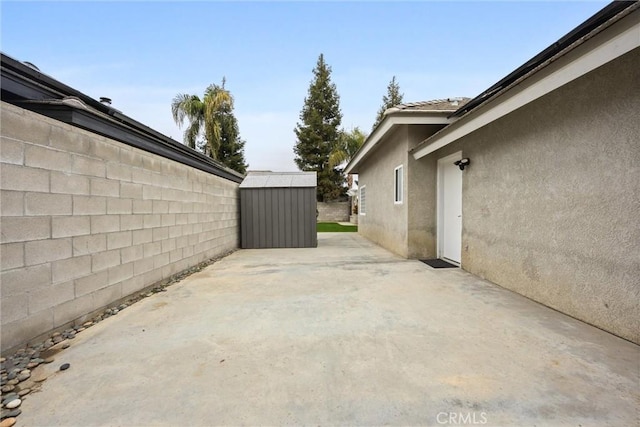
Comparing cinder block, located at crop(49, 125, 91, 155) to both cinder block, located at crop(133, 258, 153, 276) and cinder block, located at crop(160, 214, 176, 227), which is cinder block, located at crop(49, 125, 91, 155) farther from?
cinder block, located at crop(160, 214, 176, 227)

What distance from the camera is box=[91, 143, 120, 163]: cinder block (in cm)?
340

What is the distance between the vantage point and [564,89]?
3.28m

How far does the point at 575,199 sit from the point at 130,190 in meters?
5.46

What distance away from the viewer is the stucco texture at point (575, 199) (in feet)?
8.64

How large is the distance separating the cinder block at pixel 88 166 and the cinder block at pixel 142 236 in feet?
3.20

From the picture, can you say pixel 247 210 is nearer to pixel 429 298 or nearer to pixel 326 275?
pixel 326 275

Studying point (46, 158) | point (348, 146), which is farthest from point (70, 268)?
point (348, 146)

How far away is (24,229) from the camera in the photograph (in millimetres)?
2508

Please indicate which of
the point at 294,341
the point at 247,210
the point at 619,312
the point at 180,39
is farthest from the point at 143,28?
the point at 619,312

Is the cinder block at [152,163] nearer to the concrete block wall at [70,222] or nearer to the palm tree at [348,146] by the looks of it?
the concrete block wall at [70,222]

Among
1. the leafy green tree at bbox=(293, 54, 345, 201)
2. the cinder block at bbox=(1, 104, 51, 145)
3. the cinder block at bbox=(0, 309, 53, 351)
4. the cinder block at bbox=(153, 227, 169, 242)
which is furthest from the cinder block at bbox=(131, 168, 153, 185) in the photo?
the leafy green tree at bbox=(293, 54, 345, 201)

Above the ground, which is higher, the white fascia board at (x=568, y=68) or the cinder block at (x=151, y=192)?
the white fascia board at (x=568, y=68)

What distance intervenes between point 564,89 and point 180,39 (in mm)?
9488

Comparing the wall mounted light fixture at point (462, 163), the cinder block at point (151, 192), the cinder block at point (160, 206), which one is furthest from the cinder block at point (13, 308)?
the wall mounted light fixture at point (462, 163)
